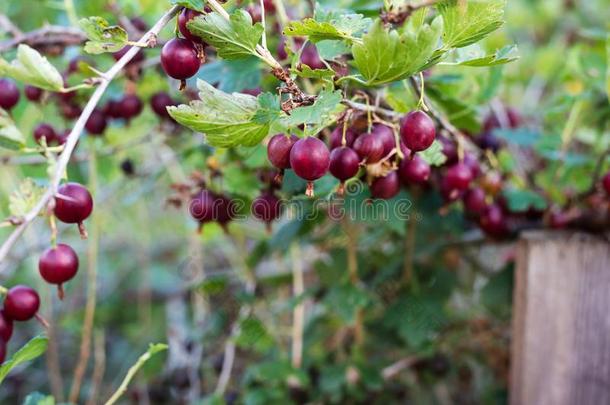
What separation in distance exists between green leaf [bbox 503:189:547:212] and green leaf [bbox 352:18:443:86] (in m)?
0.54

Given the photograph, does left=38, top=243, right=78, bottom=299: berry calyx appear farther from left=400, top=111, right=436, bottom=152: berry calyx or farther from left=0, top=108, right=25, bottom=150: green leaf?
left=400, top=111, right=436, bottom=152: berry calyx

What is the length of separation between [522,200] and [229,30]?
2.23 ft

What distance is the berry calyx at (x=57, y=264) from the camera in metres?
0.62

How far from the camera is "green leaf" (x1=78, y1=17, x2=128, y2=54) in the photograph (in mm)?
602

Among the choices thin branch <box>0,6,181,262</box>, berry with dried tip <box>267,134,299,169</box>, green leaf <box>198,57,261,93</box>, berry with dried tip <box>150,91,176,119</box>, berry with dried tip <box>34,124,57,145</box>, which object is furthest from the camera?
berry with dried tip <box>150,91,176,119</box>

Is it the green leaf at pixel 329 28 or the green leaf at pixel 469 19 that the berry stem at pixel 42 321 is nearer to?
the green leaf at pixel 329 28

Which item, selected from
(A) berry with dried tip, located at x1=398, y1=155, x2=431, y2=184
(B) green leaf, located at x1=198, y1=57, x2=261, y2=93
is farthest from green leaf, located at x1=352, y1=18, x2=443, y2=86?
(B) green leaf, located at x1=198, y1=57, x2=261, y2=93

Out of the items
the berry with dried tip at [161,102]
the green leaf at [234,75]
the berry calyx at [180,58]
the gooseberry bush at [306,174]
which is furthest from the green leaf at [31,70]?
the berry with dried tip at [161,102]

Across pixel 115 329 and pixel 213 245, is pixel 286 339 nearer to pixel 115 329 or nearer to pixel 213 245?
pixel 213 245

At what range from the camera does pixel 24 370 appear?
1.90 meters

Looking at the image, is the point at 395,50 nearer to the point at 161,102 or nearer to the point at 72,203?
the point at 72,203

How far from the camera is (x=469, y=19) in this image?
591 millimetres

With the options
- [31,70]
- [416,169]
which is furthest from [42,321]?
[416,169]

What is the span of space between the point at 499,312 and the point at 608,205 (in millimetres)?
511
